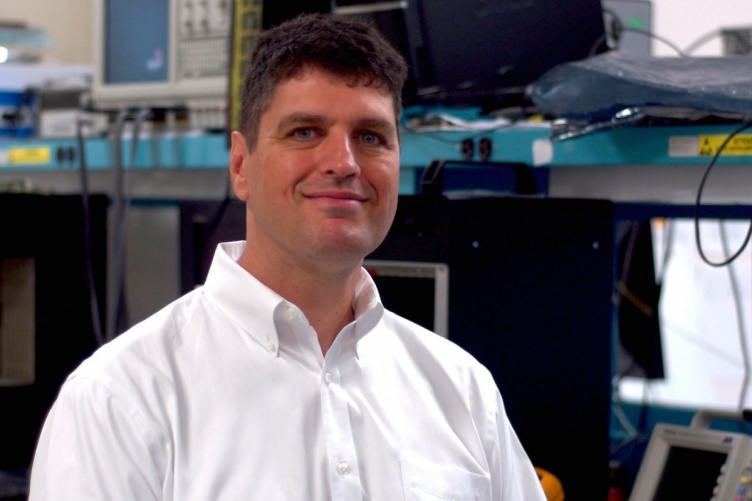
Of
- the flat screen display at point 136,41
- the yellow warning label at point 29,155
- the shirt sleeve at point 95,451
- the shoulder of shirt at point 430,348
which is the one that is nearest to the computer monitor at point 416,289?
the shoulder of shirt at point 430,348

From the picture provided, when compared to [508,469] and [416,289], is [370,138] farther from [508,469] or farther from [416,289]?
[508,469]

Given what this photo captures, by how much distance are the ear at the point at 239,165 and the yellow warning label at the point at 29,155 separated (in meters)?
1.17

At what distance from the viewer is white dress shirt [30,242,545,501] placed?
2.62 feet

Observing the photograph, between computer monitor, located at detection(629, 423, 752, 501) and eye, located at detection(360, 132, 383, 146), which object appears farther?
computer monitor, located at detection(629, 423, 752, 501)

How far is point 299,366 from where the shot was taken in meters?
0.92

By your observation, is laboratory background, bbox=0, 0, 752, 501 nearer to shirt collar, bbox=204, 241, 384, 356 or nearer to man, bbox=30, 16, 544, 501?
man, bbox=30, 16, 544, 501

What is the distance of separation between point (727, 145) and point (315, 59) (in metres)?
0.53

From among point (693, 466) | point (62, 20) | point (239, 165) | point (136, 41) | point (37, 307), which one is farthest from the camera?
point (62, 20)

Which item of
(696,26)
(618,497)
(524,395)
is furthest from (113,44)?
(696,26)

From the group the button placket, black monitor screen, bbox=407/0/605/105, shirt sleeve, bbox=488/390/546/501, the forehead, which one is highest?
black monitor screen, bbox=407/0/605/105

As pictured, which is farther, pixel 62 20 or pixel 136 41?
pixel 62 20

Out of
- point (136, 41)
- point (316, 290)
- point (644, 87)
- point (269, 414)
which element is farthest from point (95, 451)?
point (136, 41)

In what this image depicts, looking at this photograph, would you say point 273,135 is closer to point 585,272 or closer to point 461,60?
point 585,272

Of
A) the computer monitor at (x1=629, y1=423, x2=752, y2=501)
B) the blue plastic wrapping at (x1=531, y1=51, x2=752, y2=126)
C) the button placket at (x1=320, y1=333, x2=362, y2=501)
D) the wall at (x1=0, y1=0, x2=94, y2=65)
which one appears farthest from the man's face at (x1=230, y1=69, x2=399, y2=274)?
the wall at (x1=0, y1=0, x2=94, y2=65)
